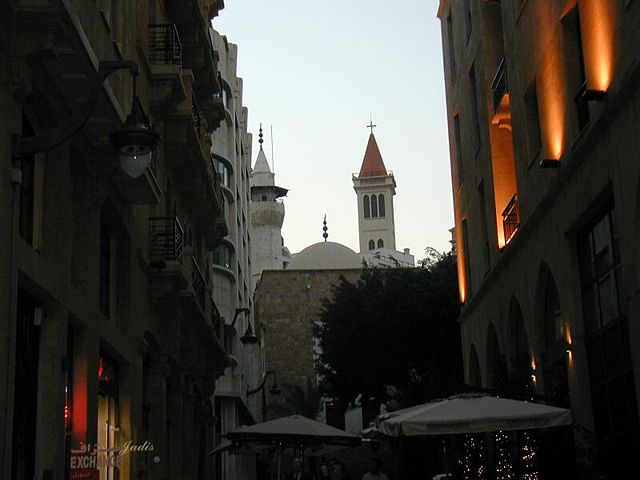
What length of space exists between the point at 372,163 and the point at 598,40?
462 ft

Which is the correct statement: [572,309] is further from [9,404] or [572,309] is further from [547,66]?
[9,404]

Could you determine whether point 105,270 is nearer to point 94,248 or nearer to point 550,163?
point 94,248

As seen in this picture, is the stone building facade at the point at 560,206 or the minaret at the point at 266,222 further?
the minaret at the point at 266,222

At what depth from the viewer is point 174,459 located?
961 inches

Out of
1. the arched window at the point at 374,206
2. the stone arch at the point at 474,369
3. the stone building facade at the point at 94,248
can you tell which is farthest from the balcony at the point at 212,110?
the arched window at the point at 374,206

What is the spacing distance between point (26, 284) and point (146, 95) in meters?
8.67

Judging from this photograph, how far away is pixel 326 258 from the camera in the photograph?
364 ft

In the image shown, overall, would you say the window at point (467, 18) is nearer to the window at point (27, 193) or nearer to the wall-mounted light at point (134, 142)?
the window at point (27, 193)

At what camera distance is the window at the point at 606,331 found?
1661cm

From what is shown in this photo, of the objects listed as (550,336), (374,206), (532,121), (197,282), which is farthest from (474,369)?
(374,206)

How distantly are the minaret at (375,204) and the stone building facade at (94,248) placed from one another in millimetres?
126509

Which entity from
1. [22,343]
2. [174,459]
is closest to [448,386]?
[174,459]

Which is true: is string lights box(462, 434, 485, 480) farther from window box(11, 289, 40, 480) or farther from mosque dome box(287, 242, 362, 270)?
mosque dome box(287, 242, 362, 270)


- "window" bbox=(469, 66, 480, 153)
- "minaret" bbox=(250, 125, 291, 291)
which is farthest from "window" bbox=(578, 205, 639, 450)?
"minaret" bbox=(250, 125, 291, 291)
